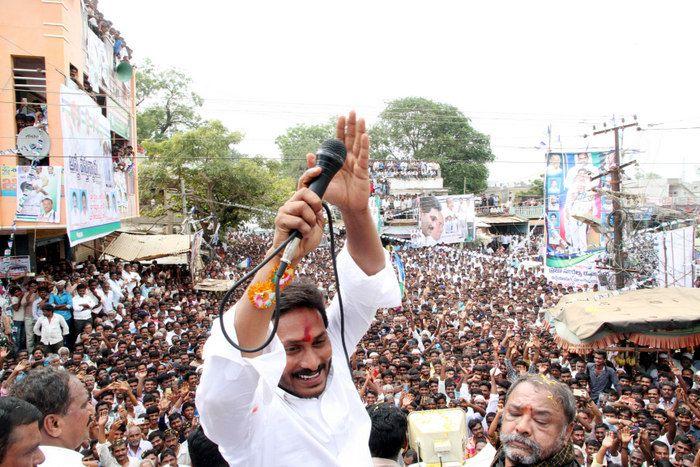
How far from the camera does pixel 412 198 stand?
3522 centimetres

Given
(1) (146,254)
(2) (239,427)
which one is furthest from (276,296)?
(1) (146,254)

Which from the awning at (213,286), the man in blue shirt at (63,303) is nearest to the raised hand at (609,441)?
the man in blue shirt at (63,303)

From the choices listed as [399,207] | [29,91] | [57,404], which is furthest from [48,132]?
[399,207]

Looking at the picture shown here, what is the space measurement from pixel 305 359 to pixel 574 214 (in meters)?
14.6

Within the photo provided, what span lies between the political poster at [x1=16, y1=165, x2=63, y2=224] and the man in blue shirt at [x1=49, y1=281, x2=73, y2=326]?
1876 mm

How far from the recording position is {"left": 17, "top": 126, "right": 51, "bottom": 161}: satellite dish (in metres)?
10.2

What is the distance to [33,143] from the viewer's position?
33.8 ft

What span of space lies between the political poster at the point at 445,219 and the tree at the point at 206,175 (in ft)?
22.2

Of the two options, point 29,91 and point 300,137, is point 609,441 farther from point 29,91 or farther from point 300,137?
point 300,137

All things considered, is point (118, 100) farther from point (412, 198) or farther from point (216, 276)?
point (412, 198)

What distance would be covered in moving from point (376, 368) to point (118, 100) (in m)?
12.7

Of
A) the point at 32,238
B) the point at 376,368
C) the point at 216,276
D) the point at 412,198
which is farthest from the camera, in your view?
the point at 412,198

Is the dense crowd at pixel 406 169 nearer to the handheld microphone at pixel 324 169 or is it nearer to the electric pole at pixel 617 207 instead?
the electric pole at pixel 617 207

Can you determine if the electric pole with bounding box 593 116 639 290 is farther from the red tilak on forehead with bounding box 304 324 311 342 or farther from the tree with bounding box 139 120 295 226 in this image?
the tree with bounding box 139 120 295 226
